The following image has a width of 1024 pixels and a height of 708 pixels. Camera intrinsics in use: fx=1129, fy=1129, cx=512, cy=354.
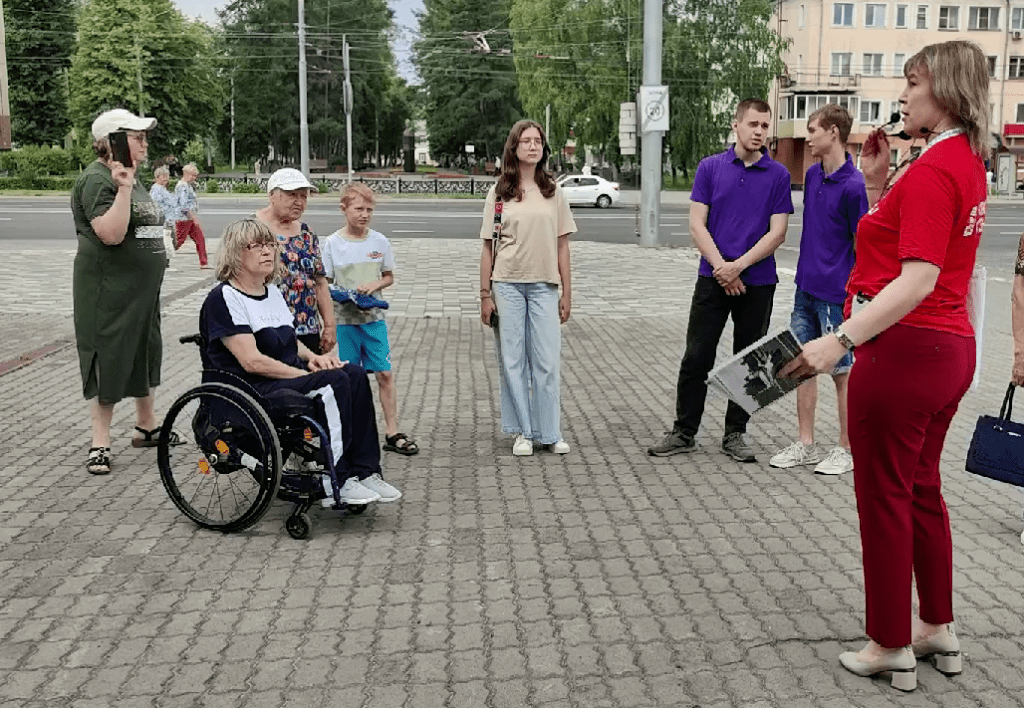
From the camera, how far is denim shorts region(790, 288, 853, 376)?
6090mm

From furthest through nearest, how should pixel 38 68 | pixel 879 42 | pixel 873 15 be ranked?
1. pixel 38 68
2. pixel 879 42
3. pixel 873 15

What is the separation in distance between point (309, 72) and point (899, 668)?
3356 inches

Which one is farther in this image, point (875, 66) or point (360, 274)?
point (875, 66)

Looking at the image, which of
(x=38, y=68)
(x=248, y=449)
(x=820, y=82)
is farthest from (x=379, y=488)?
(x=38, y=68)

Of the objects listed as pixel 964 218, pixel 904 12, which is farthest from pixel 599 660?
pixel 904 12

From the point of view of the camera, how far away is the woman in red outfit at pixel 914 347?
319 centimetres

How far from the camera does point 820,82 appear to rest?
70125mm

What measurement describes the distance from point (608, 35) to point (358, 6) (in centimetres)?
3951

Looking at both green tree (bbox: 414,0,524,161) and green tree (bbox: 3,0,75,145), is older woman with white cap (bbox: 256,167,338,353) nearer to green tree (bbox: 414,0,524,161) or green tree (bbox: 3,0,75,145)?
green tree (bbox: 3,0,75,145)

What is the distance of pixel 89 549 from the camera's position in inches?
193

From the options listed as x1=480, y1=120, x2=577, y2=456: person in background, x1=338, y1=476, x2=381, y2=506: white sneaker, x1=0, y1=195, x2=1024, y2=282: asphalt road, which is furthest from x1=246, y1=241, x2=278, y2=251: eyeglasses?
x1=0, y1=195, x2=1024, y2=282: asphalt road

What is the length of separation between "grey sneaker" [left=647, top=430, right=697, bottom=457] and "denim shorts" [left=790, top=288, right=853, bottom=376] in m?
0.91

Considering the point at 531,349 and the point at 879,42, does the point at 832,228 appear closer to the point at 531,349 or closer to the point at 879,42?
the point at 531,349

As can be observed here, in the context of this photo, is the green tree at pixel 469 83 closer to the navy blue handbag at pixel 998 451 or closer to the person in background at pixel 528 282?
the person in background at pixel 528 282
